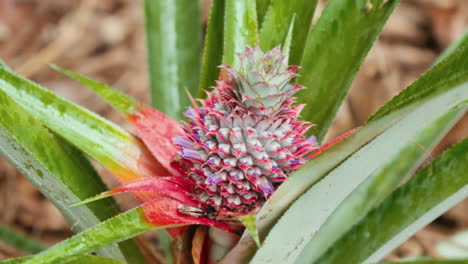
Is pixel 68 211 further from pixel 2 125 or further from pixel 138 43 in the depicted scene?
pixel 138 43

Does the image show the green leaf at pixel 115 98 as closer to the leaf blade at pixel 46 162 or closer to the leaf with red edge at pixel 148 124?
the leaf with red edge at pixel 148 124

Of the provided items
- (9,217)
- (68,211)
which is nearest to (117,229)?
(68,211)

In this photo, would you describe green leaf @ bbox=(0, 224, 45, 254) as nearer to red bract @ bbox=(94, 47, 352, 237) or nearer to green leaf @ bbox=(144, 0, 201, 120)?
green leaf @ bbox=(144, 0, 201, 120)

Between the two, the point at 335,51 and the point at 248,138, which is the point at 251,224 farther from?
the point at 335,51

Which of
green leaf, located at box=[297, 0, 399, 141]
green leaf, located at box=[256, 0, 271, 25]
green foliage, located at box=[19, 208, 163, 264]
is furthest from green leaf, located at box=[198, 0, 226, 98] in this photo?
green foliage, located at box=[19, 208, 163, 264]

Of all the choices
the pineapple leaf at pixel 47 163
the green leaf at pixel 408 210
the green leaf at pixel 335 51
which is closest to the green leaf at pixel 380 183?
the green leaf at pixel 408 210
